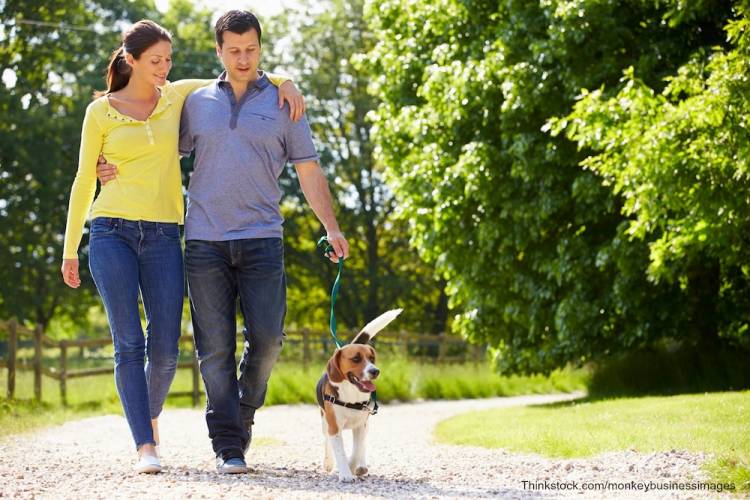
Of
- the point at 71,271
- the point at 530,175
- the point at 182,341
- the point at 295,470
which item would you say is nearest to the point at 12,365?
the point at 182,341

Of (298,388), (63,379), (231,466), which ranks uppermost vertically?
(231,466)

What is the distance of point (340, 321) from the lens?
38.8 m

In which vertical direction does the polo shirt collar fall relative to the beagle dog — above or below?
above

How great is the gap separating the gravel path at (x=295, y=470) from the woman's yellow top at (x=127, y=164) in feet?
4.27

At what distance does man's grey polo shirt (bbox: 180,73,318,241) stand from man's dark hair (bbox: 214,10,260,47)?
0.29 metres

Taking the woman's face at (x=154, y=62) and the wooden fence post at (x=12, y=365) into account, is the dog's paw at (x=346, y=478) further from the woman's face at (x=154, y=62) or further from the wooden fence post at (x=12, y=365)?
the wooden fence post at (x=12, y=365)

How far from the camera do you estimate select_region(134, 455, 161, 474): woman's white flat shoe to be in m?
5.75

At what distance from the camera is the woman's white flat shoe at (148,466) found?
226 inches

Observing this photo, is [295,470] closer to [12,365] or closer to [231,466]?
[231,466]

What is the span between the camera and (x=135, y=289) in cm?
595

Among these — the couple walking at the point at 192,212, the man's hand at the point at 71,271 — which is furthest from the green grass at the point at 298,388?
the couple walking at the point at 192,212

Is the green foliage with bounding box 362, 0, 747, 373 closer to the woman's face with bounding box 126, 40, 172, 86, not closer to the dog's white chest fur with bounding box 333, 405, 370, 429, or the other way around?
the dog's white chest fur with bounding box 333, 405, 370, 429

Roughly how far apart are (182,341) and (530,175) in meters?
9.53

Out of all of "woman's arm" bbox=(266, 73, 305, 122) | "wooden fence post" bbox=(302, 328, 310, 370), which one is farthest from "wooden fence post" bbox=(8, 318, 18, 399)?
"woman's arm" bbox=(266, 73, 305, 122)
